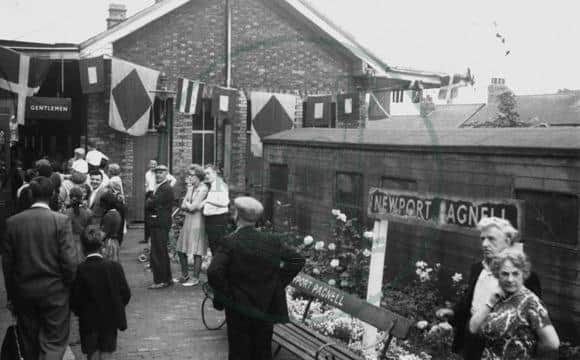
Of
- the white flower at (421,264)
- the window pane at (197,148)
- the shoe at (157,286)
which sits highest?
the window pane at (197,148)

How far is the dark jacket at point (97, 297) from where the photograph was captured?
5.51 m

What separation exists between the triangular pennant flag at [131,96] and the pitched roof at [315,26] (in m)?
0.86

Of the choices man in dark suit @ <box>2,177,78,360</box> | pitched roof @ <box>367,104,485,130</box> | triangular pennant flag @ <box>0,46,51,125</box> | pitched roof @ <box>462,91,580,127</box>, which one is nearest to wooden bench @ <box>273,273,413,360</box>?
man in dark suit @ <box>2,177,78,360</box>

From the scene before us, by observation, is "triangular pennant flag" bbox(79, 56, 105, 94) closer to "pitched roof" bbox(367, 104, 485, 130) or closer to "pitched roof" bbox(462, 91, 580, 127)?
"pitched roof" bbox(462, 91, 580, 127)

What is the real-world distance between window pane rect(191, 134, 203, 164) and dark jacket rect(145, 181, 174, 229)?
781 centimetres

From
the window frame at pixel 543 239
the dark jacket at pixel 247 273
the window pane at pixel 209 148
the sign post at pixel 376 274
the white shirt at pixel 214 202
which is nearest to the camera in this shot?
the dark jacket at pixel 247 273

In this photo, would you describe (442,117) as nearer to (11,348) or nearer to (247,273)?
(247,273)

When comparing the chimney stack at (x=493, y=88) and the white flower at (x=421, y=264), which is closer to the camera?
the white flower at (x=421, y=264)

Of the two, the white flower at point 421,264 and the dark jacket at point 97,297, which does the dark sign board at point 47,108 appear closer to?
the white flower at point 421,264

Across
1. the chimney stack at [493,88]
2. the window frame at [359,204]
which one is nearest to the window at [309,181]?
the window frame at [359,204]

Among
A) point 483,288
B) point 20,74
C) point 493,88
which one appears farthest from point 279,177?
point 493,88

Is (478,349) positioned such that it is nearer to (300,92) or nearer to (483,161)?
(483,161)

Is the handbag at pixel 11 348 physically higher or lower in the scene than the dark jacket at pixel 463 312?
lower

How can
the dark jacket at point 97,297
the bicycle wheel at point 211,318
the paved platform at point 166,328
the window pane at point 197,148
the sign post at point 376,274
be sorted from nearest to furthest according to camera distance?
the dark jacket at point 97,297
the sign post at point 376,274
the paved platform at point 166,328
the bicycle wheel at point 211,318
the window pane at point 197,148
